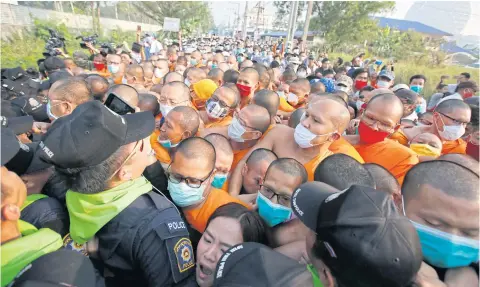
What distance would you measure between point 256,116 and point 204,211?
63.4 inches

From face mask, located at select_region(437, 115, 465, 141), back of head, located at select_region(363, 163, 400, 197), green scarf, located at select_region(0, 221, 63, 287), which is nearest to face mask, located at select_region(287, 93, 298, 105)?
face mask, located at select_region(437, 115, 465, 141)

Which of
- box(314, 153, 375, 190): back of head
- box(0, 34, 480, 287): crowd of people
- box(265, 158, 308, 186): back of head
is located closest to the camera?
box(0, 34, 480, 287): crowd of people

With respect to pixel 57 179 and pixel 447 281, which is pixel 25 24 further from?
pixel 447 281

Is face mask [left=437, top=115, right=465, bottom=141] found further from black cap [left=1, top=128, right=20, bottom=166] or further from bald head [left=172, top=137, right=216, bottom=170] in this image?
black cap [left=1, top=128, right=20, bottom=166]

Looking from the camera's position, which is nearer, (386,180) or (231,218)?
(231,218)

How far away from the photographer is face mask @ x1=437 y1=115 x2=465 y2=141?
11.9 ft

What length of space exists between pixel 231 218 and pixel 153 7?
42.1 meters

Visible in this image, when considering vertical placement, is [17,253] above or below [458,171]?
below

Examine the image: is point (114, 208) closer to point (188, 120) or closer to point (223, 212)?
point (223, 212)

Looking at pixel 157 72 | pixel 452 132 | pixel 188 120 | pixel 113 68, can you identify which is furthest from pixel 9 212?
pixel 157 72

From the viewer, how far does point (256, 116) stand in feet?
11.5

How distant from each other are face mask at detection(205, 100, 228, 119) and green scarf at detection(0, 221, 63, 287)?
3146 mm

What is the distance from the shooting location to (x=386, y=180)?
2199 mm

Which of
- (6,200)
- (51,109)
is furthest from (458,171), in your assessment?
(51,109)
